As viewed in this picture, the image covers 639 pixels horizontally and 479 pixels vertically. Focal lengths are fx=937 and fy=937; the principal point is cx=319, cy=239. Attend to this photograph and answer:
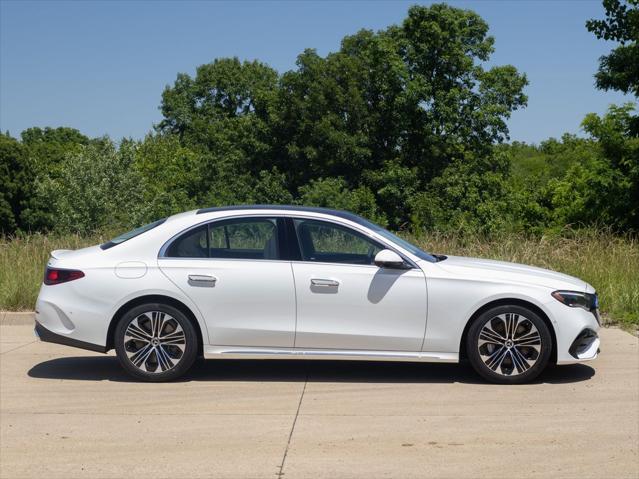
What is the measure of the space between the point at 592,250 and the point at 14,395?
1065 cm

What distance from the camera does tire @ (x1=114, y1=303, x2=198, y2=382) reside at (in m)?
8.20

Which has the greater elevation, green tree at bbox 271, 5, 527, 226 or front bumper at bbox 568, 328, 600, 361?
green tree at bbox 271, 5, 527, 226

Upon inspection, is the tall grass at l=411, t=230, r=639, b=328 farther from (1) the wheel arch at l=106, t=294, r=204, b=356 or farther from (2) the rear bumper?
(2) the rear bumper

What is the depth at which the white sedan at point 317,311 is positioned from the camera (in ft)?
26.8

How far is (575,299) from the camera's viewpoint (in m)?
8.33

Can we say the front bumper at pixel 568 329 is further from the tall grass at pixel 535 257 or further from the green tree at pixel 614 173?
the green tree at pixel 614 173

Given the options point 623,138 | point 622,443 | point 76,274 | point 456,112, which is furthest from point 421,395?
point 456,112

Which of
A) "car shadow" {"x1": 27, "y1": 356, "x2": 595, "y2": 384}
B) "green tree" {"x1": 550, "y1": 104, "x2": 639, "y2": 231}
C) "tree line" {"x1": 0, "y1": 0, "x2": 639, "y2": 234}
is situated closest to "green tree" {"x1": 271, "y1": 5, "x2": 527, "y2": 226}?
"tree line" {"x1": 0, "y1": 0, "x2": 639, "y2": 234}

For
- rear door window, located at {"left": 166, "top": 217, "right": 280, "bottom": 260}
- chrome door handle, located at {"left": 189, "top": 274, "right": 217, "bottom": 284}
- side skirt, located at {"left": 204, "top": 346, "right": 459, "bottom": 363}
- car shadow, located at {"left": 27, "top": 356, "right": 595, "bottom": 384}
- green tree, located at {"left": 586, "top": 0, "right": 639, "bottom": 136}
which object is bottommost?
car shadow, located at {"left": 27, "top": 356, "right": 595, "bottom": 384}

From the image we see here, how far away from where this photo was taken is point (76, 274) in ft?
27.4

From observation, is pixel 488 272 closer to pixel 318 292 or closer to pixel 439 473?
pixel 318 292

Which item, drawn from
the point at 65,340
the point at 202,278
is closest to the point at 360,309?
the point at 202,278

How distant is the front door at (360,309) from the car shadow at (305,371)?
1.54 ft

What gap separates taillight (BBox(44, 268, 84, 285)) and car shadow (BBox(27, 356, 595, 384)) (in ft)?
3.06
